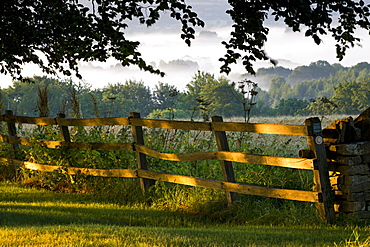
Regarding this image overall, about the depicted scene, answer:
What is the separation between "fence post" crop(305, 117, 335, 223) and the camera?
19.3ft

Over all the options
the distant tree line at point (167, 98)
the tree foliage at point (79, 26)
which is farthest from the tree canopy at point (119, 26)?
the distant tree line at point (167, 98)

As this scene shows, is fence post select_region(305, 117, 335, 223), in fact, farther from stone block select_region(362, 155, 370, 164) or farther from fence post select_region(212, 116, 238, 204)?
fence post select_region(212, 116, 238, 204)

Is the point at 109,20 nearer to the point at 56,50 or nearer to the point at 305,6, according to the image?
the point at 56,50

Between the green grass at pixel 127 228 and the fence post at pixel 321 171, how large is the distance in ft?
0.73

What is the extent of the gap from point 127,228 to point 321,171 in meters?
2.70

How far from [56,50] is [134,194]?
6472mm

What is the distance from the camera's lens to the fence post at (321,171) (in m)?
5.87

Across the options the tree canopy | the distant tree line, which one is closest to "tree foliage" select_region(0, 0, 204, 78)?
the tree canopy

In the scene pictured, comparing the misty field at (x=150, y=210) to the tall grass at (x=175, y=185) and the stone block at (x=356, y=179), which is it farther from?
the stone block at (x=356, y=179)

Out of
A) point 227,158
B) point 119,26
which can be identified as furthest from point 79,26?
point 227,158

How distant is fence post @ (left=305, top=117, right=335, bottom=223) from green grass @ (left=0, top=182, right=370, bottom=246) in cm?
22

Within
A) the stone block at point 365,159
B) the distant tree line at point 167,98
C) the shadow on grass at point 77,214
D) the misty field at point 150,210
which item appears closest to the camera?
the misty field at point 150,210

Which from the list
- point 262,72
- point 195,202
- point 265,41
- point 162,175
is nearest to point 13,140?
point 162,175

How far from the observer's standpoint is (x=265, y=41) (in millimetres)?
7934
